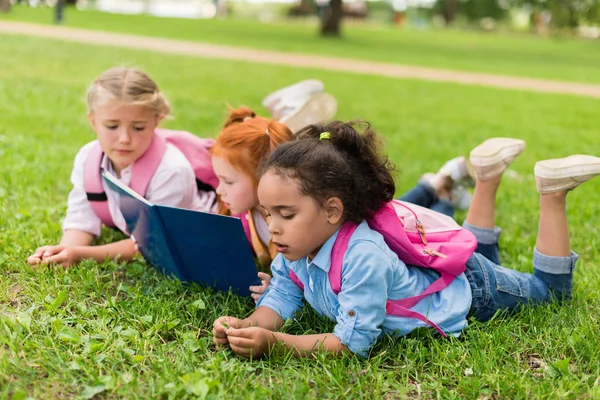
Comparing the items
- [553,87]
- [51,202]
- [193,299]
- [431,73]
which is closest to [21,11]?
[431,73]

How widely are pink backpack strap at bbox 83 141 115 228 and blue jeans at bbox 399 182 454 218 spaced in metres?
1.65

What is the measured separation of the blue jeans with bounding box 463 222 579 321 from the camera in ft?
8.82

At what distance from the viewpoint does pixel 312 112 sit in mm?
3805

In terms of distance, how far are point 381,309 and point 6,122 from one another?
4593 millimetres

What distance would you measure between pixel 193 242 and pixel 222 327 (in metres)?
0.51

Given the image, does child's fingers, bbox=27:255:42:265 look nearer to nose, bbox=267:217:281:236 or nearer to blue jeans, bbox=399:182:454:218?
nose, bbox=267:217:281:236

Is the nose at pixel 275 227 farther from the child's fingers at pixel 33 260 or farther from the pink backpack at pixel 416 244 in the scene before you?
the child's fingers at pixel 33 260

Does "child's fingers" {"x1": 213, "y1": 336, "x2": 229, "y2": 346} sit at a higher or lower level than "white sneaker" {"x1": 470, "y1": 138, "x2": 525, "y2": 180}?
lower

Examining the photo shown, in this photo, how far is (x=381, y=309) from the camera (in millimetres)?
2348

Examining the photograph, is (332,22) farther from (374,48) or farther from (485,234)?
(485,234)

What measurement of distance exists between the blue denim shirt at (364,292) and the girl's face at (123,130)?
3.23ft

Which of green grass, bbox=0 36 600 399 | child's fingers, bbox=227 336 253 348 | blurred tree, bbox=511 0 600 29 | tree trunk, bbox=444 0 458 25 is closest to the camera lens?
green grass, bbox=0 36 600 399

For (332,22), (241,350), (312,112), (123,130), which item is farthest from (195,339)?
(332,22)

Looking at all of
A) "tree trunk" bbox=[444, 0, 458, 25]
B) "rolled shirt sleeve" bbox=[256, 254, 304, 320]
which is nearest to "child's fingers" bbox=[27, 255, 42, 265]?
"rolled shirt sleeve" bbox=[256, 254, 304, 320]
